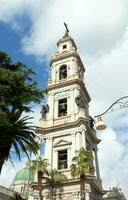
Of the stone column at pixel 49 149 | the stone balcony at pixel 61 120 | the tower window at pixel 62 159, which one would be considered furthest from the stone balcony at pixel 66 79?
the tower window at pixel 62 159

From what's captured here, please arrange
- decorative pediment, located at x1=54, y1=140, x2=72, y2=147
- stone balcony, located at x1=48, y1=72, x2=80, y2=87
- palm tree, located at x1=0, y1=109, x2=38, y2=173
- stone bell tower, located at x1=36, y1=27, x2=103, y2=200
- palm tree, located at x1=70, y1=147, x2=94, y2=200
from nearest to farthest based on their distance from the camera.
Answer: palm tree, located at x1=0, y1=109, x2=38, y2=173, palm tree, located at x1=70, y1=147, x2=94, y2=200, stone bell tower, located at x1=36, y1=27, x2=103, y2=200, decorative pediment, located at x1=54, y1=140, x2=72, y2=147, stone balcony, located at x1=48, y1=72, x2=80, y2=87

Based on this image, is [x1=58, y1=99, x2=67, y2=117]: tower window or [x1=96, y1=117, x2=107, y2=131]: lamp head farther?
[x1=58, y1=99, x2=67, y2=117]: tower window

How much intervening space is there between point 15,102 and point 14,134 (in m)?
2.50

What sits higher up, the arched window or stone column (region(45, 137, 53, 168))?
the arched window

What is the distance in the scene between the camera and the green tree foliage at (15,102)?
21.8 metres

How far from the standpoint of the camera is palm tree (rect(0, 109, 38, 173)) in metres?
21.4

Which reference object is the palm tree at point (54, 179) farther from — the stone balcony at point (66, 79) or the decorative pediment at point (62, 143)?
the stone balcony at point (66, 79)

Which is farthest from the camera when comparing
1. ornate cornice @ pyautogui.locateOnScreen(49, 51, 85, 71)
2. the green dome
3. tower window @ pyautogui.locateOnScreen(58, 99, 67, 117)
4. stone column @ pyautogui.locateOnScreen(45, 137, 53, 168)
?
the green dome

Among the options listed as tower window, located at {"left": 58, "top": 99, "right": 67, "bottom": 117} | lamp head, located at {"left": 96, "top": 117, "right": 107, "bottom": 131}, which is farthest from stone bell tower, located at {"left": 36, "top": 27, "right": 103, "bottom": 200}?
lamp head, located at {"left": 96, "top": 117, "right": 107, "bottom": 131}

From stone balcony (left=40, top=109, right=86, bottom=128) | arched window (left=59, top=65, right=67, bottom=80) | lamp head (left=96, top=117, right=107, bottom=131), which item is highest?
arched window (left=59, top=65, right=67, bottom=80)

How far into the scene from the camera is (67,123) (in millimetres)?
37594

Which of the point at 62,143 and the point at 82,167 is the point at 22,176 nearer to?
the point at 62,143

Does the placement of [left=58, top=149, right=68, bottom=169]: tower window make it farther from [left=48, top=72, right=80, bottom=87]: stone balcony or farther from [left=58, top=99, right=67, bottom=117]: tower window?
[left=48, top=72, right=80, bottom=87]: stone balcony

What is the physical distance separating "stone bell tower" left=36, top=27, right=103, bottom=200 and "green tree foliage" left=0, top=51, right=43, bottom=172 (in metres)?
10.4
